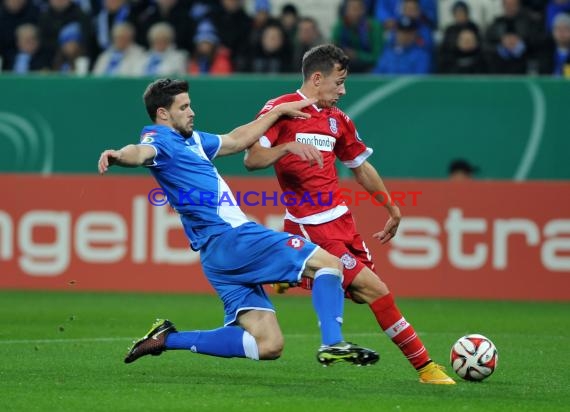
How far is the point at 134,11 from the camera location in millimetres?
17609

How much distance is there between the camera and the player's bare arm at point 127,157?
6.90 meters

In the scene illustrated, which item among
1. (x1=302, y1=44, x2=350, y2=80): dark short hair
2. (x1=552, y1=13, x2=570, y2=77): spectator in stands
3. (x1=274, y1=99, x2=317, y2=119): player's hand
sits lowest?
(x1=274, y1=99, x2=317, y2=119): player's hand

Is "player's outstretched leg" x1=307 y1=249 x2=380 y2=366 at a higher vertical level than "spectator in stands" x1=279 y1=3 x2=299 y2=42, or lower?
lower

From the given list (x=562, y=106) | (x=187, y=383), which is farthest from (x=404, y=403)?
(x=562, y=106)

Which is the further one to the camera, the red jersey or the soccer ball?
the red jersey

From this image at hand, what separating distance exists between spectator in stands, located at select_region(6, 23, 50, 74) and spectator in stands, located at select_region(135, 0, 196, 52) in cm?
144

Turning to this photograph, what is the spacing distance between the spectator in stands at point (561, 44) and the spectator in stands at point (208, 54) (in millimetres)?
4353

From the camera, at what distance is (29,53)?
17.6m

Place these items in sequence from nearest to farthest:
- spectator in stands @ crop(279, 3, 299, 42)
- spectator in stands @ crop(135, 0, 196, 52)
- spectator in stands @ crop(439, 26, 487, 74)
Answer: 1. spectator in stands @ crop(439, 26, 487, 74)
2. spectator in stands @ crop(279, 3, 299, 42)
3. spectator in stands @ crop(135, 0, 196, 52)

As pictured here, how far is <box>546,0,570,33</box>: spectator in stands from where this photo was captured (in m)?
16.6

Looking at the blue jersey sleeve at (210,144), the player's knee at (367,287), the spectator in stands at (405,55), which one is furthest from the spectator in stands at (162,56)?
the player's knee at (367,287)

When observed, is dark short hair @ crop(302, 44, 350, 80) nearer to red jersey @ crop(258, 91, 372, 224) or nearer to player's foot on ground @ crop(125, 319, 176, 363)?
red jersey @ crop(258, 91, 372, 224)

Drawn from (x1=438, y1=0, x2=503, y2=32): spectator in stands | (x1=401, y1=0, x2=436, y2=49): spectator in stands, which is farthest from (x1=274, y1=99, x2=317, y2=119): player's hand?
(x1=438, y1=0, x2=503, y2=32): spectator in stands

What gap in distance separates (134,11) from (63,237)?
168 inches
